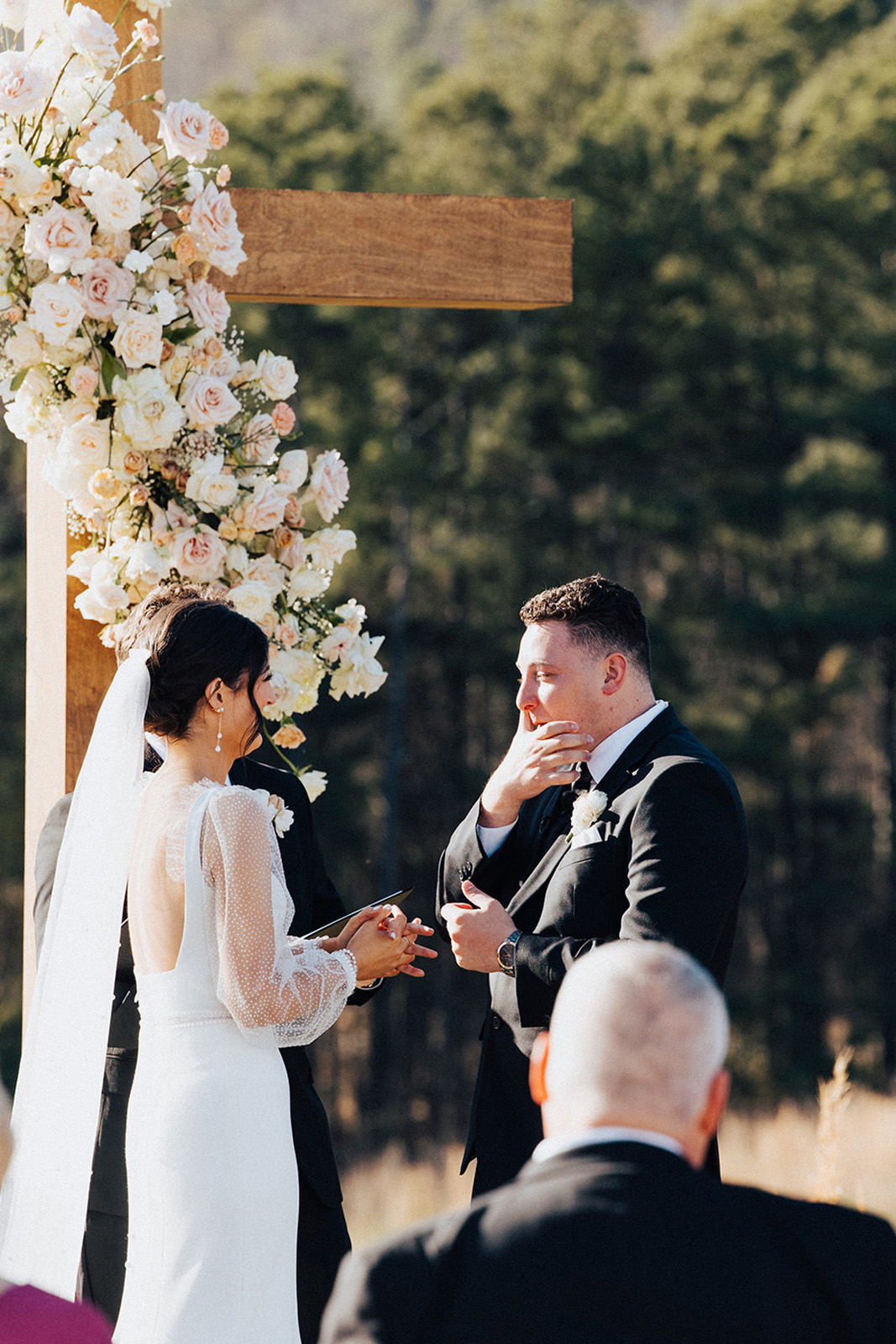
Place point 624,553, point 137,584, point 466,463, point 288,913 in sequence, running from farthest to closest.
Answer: point 624,553
point 466,463
point 137,584
point 288,913

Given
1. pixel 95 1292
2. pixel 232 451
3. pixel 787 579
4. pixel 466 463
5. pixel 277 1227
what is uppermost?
pixel 466 463

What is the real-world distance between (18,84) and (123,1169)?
7.22 ft

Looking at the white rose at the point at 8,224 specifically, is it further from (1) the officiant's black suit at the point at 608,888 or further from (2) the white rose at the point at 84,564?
(1) the officiant's black suit at the point at 608,888

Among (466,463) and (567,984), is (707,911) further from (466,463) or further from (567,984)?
(466,463)

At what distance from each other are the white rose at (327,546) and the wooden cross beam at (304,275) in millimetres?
511

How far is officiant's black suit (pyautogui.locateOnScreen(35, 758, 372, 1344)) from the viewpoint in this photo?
3.16 meters

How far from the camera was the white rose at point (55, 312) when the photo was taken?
3176 millimetres

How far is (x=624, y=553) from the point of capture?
21125mm

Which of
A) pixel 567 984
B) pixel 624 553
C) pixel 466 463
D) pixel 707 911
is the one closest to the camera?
pixel 567 984

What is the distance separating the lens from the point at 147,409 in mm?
3232

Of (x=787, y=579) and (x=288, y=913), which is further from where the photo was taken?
(x=787, y=579)

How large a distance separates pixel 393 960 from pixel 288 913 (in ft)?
0.76

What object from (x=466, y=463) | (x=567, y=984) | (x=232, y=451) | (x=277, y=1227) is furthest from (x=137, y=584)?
(x=466, y=463)

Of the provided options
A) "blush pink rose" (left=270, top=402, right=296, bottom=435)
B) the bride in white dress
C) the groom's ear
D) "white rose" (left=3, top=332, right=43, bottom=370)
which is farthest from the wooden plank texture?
the groom's ear
